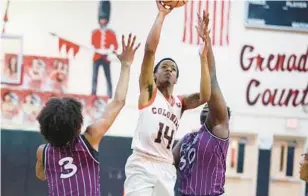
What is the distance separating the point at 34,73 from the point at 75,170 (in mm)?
4989

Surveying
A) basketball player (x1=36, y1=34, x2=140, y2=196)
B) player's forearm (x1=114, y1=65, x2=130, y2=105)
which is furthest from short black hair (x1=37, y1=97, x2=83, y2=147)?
player's forearm (x1=114, y1=65, x2=130, y2=105)

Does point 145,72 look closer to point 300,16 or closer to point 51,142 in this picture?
point 51,142

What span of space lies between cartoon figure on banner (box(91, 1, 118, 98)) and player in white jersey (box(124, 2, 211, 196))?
393 cm

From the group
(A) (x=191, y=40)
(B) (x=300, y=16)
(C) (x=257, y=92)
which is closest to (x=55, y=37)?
(A) (x=191, y=40)

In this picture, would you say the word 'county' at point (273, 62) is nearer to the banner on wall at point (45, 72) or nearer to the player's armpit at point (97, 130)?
the banner on wall at point (45, 72)

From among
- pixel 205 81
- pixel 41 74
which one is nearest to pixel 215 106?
pixel 205 81

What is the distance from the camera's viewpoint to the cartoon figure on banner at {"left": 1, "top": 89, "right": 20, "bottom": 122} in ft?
25.2

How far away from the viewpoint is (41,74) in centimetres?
773

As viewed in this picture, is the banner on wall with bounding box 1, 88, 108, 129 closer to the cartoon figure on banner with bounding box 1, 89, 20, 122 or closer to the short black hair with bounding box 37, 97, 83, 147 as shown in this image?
the cartoon figure on banner with bounding box 1, 89, 20, 122

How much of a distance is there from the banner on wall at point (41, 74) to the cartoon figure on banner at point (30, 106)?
0.12m

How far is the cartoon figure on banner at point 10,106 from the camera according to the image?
767 cm

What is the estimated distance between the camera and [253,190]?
7852 millimetres

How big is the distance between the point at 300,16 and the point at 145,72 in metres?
4.87

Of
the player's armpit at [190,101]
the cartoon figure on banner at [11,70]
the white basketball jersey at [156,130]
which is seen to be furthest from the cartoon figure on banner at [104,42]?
the white basketball jersey at [156,130]
